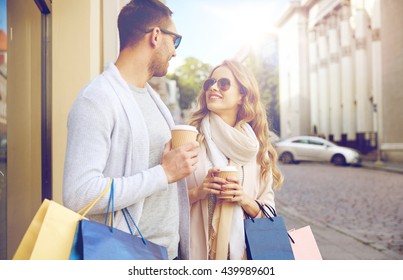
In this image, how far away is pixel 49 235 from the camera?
109cm

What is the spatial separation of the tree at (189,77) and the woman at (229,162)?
164 mm

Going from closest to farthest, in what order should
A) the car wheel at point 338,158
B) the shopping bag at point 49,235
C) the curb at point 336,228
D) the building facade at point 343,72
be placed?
the shopping bag at point 49,235
the building facade at point 343,72
the curb at point 336,228
the car wheel at point 338,158

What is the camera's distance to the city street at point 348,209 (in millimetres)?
4504

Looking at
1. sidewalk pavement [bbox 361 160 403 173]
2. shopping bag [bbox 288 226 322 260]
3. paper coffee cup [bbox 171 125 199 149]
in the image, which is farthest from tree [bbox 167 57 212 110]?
sidewalk pavement [bbox 361 160 403 173]

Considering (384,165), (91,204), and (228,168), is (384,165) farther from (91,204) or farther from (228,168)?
(91,204)

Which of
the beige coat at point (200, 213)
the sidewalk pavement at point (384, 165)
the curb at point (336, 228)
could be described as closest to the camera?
the beige coat at point (200, 213)

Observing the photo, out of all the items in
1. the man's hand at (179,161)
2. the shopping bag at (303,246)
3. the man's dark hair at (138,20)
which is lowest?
the shopping bag at (303,246)

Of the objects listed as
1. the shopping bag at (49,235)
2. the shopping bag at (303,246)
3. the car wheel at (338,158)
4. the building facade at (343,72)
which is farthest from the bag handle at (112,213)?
the car wheel at (338,158)

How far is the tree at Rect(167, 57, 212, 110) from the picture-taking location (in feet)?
6.66

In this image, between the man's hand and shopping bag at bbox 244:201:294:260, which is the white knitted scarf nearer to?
shopping bag at bbox 244:201:294:260

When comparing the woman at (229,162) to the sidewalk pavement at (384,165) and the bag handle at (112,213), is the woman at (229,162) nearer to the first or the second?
the bag handle at (112,213)

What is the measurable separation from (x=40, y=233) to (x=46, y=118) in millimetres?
986
